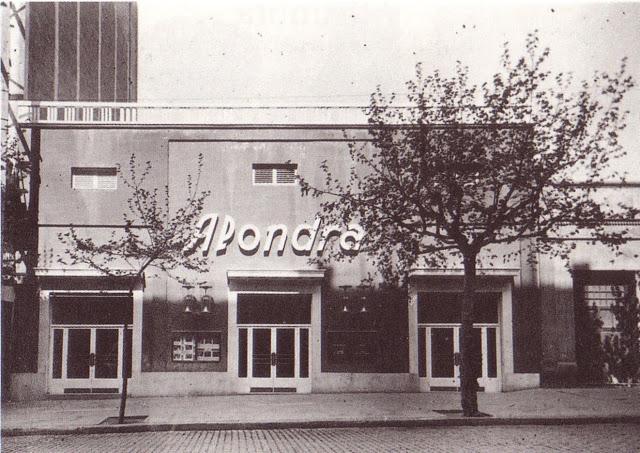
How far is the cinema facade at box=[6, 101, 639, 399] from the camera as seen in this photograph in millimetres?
24016

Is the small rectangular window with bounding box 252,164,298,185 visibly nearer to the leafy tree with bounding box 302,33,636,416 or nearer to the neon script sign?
the neon script sign

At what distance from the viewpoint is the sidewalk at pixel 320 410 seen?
1709cm

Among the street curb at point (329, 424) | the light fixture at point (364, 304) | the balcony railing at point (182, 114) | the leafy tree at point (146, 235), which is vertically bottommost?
the street curb at point (329, 424)

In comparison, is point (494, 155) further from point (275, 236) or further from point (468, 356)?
point (275, 236)

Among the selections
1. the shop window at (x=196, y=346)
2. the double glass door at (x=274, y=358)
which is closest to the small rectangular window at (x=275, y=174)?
the double glass door at (x=274, y=358)

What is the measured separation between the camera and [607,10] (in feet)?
50.1

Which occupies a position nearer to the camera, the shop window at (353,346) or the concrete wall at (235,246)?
the concrete wall at (235,246)

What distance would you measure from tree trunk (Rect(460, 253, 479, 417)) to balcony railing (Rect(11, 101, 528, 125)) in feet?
23.9

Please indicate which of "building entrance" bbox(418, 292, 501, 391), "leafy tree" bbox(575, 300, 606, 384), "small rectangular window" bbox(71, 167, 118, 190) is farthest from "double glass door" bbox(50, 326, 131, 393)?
"leafy tree" bbox(575, 300, 606, 384)

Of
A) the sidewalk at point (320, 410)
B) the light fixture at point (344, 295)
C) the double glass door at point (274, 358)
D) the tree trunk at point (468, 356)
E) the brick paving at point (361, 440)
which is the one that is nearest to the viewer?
the brick paving at point (361, 440)

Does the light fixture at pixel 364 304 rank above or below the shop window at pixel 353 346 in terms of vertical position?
above

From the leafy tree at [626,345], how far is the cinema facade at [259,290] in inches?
31.5

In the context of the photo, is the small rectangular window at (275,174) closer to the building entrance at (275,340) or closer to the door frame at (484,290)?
the building entrance at (275,340)

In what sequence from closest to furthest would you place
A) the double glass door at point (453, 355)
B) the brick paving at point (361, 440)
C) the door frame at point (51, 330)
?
1. the brick paving at point (361, 440)
2. the door frame at point (51, 330)
3. the double glass door at point (453, 355)
